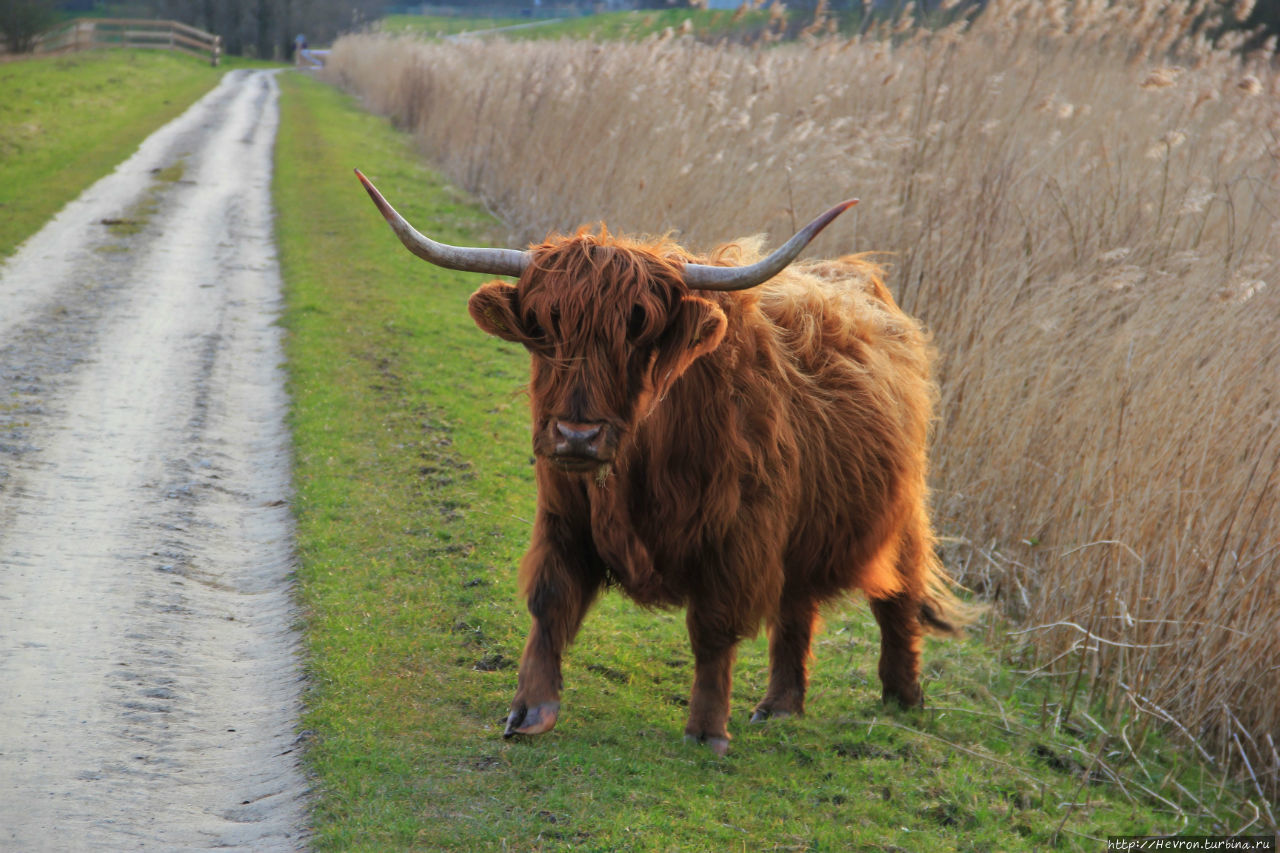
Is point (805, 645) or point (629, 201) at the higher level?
point (629, 201)

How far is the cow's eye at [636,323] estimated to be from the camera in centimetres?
352

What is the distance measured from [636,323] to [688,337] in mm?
172

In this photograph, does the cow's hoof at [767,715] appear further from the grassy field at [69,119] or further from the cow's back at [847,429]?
the grassy field at [69,119]

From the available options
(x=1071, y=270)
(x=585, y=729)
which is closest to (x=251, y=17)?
(x=1071, y=270)

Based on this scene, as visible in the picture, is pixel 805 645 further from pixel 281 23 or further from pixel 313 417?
pixel 281 23

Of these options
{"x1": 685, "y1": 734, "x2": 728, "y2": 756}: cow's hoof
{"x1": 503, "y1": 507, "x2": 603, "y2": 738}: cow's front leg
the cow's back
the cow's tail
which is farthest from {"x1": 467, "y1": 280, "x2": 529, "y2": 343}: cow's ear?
the cow's tail

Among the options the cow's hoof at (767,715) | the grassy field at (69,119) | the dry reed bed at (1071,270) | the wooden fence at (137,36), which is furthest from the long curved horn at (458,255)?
the wooden fence at (137,36)

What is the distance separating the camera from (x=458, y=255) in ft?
11.8

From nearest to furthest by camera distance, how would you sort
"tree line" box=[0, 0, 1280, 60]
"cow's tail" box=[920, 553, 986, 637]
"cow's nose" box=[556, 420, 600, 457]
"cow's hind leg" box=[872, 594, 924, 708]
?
"cow's nose" box=[556, 420, 600, 457]
"cow's hind leg" box=[872, 594, 924, 708]
"cow's tail" box=[920, 553, 986, 637]
"tree line" box=[0, 0, 1280, 60]

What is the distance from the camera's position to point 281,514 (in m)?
6.29

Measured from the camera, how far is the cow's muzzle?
10.9 ft

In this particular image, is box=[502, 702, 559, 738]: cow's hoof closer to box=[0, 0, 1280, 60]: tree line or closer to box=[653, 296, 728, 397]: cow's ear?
box=[653, 296, 728, 397]: cow's ear

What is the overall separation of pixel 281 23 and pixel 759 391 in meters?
58.3

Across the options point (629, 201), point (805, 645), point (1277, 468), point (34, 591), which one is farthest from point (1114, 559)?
point (629, 201)
